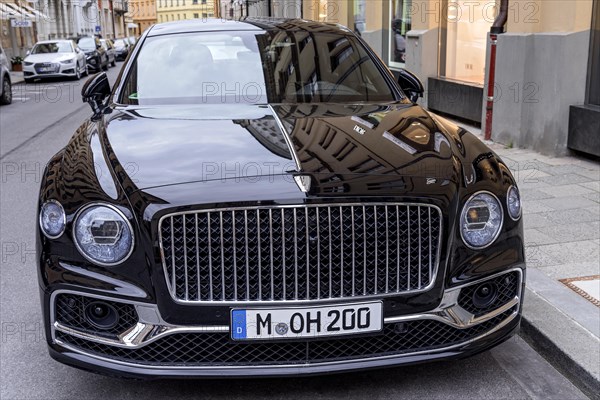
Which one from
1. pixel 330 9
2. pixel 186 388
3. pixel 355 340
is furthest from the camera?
pixel 330 9

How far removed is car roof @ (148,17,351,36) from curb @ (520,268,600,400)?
2206 millimetres

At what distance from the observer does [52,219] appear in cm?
296

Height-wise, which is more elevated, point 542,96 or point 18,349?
point 542,96

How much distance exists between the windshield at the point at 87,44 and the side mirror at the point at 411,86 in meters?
31.6

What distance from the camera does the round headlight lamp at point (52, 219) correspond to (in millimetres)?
2916

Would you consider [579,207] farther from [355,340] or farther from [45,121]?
[45,121]

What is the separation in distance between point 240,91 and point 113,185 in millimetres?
1478

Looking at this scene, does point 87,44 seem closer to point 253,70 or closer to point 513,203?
point 253,70

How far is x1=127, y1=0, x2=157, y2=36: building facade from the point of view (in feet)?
256

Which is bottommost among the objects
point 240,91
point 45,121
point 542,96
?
point 45,121

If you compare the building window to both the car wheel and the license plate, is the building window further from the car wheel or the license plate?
the license plate

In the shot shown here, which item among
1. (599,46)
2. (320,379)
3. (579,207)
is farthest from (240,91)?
(599,46)

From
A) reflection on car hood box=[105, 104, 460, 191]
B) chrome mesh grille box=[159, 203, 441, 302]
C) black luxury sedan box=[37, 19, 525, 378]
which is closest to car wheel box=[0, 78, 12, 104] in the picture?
reflection on car hood box=[105, 104, 460, 191]

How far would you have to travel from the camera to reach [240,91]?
426cm
